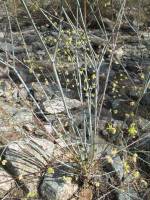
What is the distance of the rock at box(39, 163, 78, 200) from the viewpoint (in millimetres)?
3756

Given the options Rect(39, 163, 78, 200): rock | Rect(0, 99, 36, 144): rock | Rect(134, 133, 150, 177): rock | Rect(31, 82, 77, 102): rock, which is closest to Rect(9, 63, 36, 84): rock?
Rect(31, 82, 77, 102): rock

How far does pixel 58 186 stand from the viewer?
3.79 m

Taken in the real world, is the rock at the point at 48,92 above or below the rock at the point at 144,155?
above

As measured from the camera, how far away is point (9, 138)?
4555 mm

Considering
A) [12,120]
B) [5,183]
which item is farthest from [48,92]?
[5,183]

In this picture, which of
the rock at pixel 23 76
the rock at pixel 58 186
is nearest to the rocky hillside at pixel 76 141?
the rock at pixel 58 186

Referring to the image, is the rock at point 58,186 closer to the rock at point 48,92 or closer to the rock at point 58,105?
the rock at point 58,105

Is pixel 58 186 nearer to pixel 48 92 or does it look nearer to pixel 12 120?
pixel 12 120

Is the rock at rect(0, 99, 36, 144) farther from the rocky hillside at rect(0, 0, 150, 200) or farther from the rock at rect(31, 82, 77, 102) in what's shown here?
the rock at rect(31, 82, 77, 102)

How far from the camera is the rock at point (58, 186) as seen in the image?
148 inches

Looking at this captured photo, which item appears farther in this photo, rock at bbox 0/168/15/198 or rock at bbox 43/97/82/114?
rock at bbox 43/97/82/114

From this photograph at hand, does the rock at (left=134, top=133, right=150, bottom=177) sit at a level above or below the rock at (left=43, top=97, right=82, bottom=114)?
below

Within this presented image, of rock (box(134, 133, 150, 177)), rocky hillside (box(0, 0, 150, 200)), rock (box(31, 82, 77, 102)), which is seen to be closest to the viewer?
rocky hillside (box(0, 0, 150, 200))

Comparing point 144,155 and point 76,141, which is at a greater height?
point 76,141
